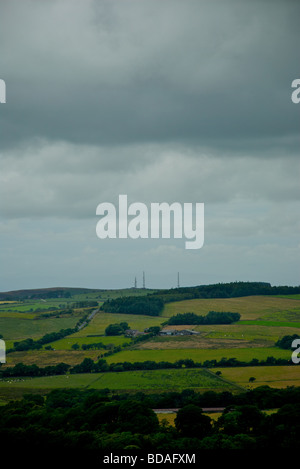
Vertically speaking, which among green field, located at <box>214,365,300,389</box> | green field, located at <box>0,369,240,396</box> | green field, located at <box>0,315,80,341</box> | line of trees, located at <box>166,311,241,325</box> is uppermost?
line of trees, located at <box>166,311,241,325</box>

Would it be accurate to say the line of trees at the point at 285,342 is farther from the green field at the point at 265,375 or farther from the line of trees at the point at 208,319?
the line of trees at the point at 208,319

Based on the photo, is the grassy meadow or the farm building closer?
the grassy meadow

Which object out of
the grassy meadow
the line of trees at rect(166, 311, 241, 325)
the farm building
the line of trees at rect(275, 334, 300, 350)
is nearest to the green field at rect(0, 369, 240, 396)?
the grassy meadow

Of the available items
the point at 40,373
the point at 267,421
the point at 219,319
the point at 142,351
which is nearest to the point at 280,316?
the point at 219,319

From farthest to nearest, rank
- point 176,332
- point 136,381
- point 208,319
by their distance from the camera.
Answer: point 208,319 → point 176,332 → point 136,381

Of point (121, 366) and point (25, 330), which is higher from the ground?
point (25, 330)

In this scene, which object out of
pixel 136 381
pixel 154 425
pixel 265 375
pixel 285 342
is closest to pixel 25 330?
pixel 136 381

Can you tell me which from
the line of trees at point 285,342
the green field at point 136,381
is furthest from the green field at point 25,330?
the line of trees at point 285,342

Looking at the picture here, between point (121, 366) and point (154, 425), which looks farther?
point (121, 366)

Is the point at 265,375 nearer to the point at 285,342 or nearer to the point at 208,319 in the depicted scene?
the point at 285,342

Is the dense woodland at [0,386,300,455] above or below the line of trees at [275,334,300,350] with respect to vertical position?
below

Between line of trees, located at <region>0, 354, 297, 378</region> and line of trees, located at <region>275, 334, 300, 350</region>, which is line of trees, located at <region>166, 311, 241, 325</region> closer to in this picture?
line of trees, located at <region>275, 334, 300, 350</region>
